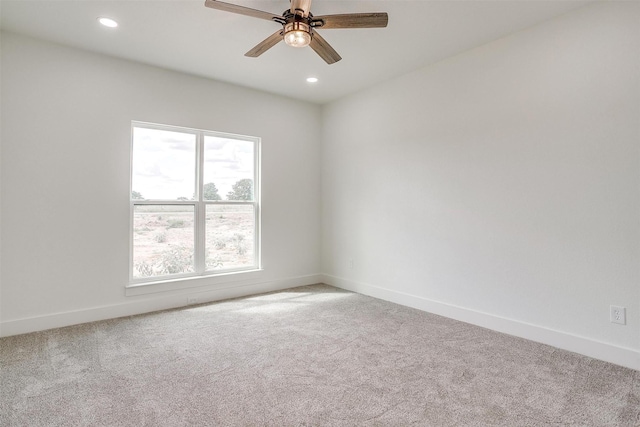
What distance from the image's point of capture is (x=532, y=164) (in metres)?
2.99

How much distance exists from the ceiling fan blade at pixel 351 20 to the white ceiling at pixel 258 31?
1.48ft

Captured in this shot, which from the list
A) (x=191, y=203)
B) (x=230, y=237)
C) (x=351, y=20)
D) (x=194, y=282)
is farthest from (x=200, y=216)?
(x=351, y=20)

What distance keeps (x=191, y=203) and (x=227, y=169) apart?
26.6 inches

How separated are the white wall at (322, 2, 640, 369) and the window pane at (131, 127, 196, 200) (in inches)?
92.0

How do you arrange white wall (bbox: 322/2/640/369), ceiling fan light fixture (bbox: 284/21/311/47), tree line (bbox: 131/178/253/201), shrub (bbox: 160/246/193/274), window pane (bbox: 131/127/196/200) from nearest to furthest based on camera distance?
ceiling fan light fixture (bbox: 284/21/311/47) < white wall (bbox: 322/2/640/369) < window pane (bbox: 131/127/196/200) < shrub (bbox: 160/246/193/274) < tree line (bbox: 131/178/253/201)

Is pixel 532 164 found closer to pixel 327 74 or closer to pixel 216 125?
pixel 327 74

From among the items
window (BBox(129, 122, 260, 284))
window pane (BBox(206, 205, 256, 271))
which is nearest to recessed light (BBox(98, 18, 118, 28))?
window (BBox(129, 122, 260, 284))

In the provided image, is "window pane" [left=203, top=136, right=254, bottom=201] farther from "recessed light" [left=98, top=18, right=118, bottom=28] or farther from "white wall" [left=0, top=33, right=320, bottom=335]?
"recessed light" [left=98, top=18, right=118, bottom=28]

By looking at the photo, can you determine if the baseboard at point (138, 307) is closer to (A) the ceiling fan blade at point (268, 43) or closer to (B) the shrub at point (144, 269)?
(B) the shrub at point (144, 269)

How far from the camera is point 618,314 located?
8.29 feet

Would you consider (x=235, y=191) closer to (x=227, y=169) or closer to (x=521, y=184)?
(x=227, y=169)

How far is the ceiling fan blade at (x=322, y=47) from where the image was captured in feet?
7.95

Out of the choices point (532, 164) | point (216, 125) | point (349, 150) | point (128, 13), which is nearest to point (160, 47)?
point (128, 13)

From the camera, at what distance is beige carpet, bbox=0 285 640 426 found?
6.20 ft
